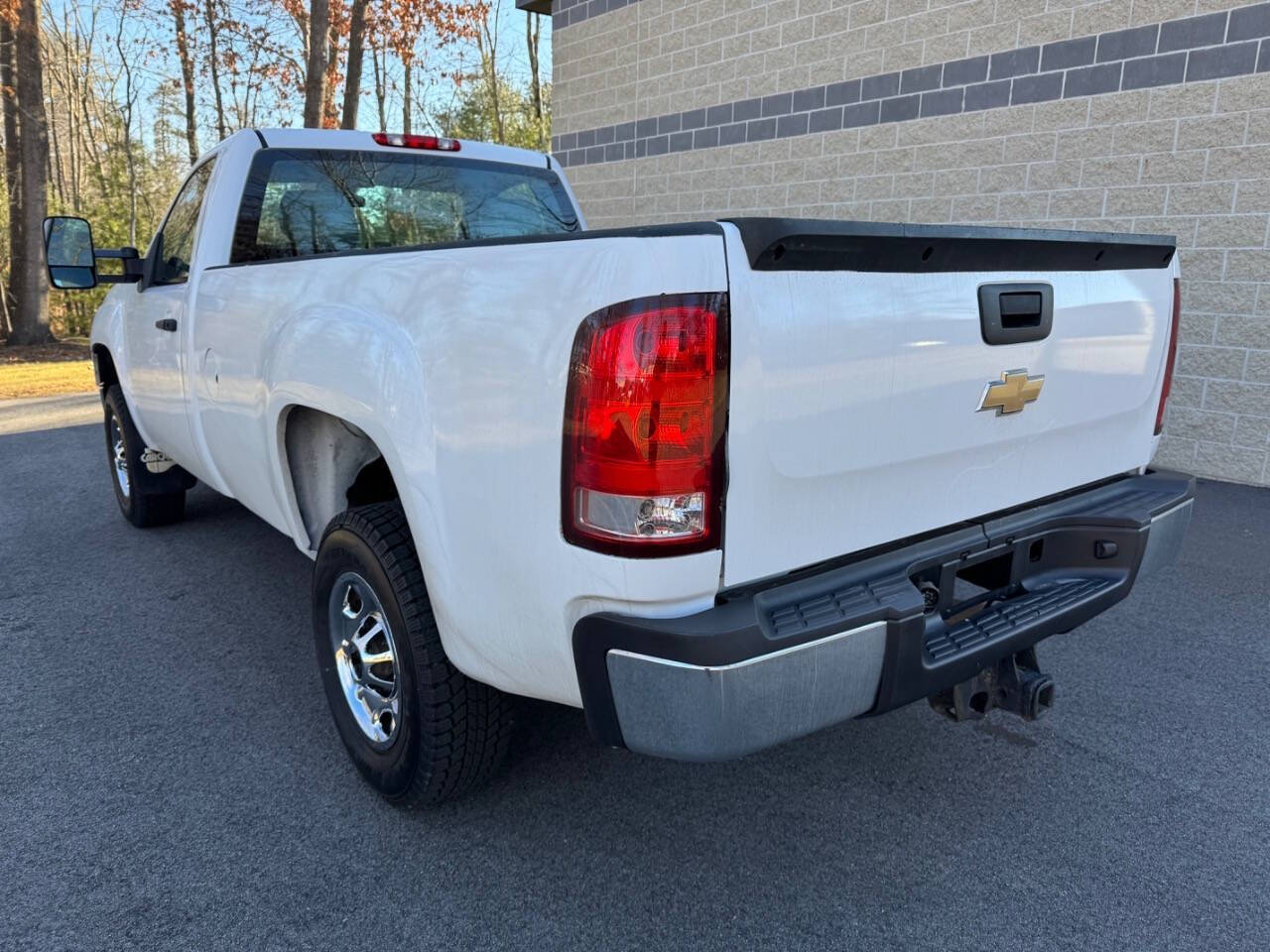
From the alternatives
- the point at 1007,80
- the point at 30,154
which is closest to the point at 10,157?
the point at 30,154

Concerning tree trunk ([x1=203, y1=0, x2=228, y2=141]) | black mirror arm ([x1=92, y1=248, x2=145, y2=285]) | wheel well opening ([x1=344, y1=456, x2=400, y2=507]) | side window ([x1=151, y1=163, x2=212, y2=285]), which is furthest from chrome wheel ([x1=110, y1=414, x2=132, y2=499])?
tree trunk ([x1=203, y1=0, x2=228, y2=141])

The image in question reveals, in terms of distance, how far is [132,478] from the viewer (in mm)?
5227

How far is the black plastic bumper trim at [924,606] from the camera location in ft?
5.92

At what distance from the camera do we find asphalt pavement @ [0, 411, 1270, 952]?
2186 mm

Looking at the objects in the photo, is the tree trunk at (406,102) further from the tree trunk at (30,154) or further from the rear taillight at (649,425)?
the rear taillight at (649,425)

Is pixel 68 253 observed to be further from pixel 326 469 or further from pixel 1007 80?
pixel 1007 80

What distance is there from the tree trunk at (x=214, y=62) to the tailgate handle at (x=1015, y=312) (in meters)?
22.6

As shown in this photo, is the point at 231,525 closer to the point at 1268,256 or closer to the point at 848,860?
the point at 848,860

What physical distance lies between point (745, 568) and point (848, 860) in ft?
3.35

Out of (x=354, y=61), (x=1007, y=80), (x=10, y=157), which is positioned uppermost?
(x=354, y=61)

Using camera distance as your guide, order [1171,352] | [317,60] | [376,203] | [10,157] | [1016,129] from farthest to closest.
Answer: [10,157]
[317,60]
[1016,129]
[376,203]
[1171,352]

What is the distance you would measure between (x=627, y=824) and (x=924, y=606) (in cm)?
111

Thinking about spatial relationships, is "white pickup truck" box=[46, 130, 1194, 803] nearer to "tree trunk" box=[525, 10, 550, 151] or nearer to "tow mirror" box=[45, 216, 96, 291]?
"tow mirror" box=[45, 216, 96, 291]

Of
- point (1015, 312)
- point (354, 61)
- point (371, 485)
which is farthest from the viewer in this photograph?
point (354, 61)
